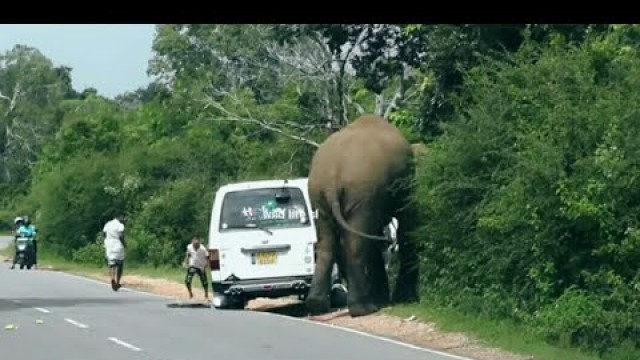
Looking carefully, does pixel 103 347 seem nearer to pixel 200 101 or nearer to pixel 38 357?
pixel 38 357

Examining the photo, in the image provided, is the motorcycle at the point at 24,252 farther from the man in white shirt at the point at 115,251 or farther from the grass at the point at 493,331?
the grass at the point at 493,331

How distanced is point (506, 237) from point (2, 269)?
28540 millimetres

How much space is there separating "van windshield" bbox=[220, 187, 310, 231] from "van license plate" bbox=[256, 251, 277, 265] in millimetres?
379

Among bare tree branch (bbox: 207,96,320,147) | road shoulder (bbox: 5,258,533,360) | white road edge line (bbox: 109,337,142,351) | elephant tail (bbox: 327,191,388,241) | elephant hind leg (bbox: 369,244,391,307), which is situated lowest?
white road edge line (bbox: 109,337,142,351)

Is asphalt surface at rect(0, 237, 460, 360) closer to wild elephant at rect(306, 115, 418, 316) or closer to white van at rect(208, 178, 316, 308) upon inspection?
white van at rect(208, 178, 316, 308)

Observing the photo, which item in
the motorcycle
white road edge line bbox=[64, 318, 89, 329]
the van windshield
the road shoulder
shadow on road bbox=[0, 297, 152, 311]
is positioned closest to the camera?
the road shoulder

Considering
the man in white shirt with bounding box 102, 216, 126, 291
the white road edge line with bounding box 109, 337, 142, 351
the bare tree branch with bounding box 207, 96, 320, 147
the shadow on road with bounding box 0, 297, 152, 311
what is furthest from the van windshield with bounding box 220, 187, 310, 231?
the bare tree branch with bounding box 207, 96, 320, 147

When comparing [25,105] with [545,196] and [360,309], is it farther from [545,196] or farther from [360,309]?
[545,196]

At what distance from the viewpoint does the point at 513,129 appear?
724 inches

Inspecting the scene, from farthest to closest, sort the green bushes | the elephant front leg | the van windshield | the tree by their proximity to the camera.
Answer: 1. the tree
2. the van windshield
3. the elephant front leg
4. the green bushes

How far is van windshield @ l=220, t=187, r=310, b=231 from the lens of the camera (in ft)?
69.2

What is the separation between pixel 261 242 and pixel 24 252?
2441cm
